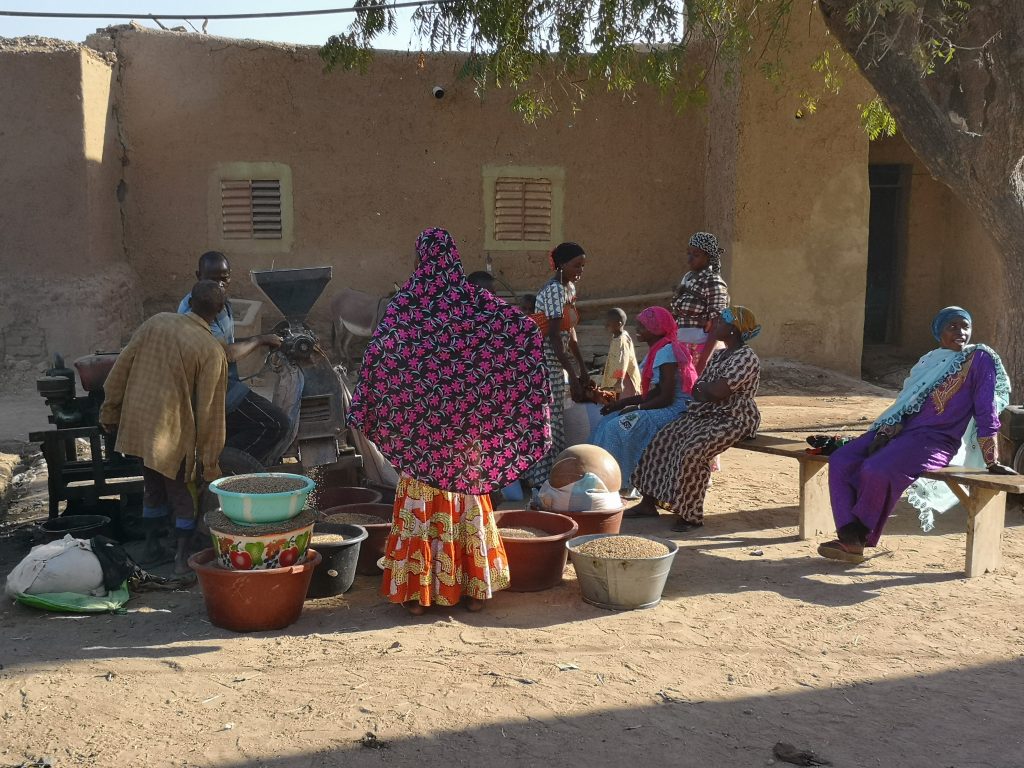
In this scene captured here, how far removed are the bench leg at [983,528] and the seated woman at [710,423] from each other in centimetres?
137

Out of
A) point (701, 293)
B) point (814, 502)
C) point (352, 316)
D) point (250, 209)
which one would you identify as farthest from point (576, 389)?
point (250, 209)

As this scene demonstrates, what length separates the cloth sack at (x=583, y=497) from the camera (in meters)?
5.41

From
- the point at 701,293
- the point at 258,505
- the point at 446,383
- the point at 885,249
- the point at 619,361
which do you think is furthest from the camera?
the point at 885,249

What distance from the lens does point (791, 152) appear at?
11914mm

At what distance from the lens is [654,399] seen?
657 cm

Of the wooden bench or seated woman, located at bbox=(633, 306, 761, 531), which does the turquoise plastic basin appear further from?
the wooden bench

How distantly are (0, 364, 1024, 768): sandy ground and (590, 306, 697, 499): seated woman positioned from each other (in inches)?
48.6

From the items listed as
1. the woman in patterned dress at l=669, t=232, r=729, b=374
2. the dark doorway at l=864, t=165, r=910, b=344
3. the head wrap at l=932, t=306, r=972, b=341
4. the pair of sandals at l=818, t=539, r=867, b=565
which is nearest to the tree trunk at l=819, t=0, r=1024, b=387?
the woman in patterned dress at l=669, t=232, r=729, b=374

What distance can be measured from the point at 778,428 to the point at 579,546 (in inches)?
201

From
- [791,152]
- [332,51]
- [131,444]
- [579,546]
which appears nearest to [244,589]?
[131,444]

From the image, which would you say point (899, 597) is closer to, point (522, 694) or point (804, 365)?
point (522, 694)

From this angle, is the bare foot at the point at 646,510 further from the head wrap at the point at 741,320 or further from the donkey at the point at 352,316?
the donkey at the point at 352,316

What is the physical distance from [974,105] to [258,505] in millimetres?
6555

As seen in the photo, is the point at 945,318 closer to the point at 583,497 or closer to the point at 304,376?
the point at 583,497
